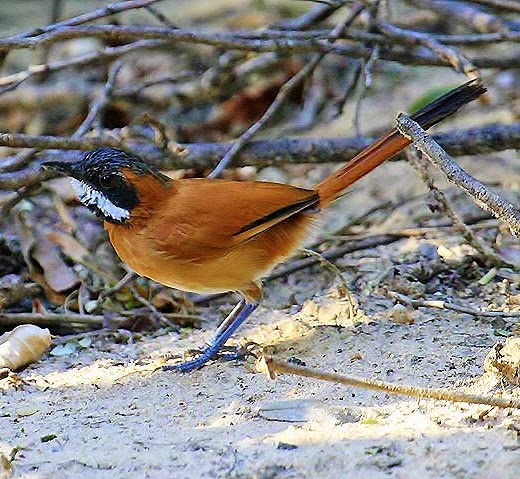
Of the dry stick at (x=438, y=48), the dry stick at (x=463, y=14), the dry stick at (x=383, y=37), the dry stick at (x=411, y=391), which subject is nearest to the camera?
the dry stick at (x=411, y=391)

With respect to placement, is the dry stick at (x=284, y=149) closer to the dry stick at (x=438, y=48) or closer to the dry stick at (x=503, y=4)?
the dry stick at (x=438, y=48)

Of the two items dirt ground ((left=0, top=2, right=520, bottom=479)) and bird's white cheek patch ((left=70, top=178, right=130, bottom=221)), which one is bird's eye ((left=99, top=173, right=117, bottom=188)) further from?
dirt ground ((left=0, top=2, right=520, bottom=479))

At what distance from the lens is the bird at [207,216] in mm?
3633

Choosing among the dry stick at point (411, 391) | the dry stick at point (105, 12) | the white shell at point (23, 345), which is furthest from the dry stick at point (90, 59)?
the dry stick at point (411, 391)

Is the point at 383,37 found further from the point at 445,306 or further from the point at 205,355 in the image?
the point at 205,355

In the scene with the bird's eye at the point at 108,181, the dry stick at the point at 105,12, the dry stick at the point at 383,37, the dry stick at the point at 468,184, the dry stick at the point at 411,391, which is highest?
the dry stick at the point at 105,12

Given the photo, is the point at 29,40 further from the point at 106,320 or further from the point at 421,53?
the point at 421,53

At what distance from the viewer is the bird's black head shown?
374 cm

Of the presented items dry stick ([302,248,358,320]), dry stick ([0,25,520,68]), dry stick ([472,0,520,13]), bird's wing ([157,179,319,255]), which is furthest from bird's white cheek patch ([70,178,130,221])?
dry stick ([472,0,520,13])

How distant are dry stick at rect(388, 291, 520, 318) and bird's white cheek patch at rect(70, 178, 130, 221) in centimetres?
116

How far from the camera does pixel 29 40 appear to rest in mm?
3648

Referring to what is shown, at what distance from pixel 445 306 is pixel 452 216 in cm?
39

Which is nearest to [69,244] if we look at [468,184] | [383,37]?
[383,37]

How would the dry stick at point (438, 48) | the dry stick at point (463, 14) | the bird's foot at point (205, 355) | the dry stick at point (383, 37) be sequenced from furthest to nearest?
1. the dry stick at point (463, 14)
2. the dry stick at point (383, 37)
3. the dry stick at point (438, 48)
4. the bird's foot at point (205, 355)
